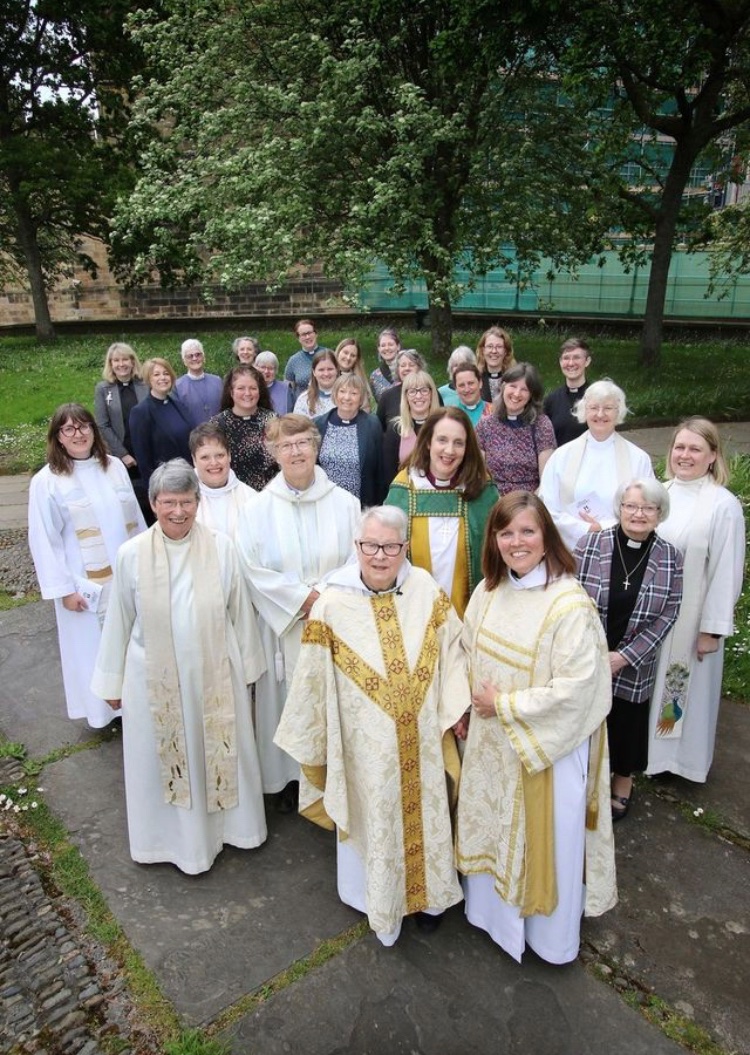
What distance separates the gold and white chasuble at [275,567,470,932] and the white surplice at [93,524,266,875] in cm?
62

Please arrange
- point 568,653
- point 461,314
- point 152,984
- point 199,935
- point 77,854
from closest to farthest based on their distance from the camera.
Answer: point 568,653, point 152,984, point 199,935, point 77,854, point 461,314

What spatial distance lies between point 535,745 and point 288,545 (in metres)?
1.61

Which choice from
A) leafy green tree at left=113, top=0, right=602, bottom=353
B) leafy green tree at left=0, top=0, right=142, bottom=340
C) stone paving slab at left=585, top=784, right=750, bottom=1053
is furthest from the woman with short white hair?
leafy green tree at left=0, top=0, right=142, bottom=340

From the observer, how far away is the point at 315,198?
12633 mm

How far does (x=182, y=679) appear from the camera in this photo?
3.47 m

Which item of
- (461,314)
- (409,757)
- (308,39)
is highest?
(308,39)

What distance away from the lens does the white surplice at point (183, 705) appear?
11.2 feet

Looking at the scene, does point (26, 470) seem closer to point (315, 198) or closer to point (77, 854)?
point (315, 198)

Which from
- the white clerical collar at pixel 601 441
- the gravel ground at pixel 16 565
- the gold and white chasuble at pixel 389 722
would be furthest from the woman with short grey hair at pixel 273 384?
the gold and white chasuble at pixel 389 722

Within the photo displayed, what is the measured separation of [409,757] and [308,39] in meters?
13.0

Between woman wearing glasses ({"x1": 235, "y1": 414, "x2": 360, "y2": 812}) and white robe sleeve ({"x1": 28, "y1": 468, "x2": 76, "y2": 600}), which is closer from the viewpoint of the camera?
woman wearing glasses ({"x1": 235, "y1": 414, "x2": 360, "y2": 812})

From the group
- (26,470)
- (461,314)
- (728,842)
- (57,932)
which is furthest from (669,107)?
(57,932)

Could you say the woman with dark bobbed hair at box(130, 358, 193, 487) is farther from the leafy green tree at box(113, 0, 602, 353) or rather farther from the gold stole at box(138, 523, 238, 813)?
the leafy green tree at box(113, 0, 602, 353)

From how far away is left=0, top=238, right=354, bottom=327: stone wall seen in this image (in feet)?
77.0
